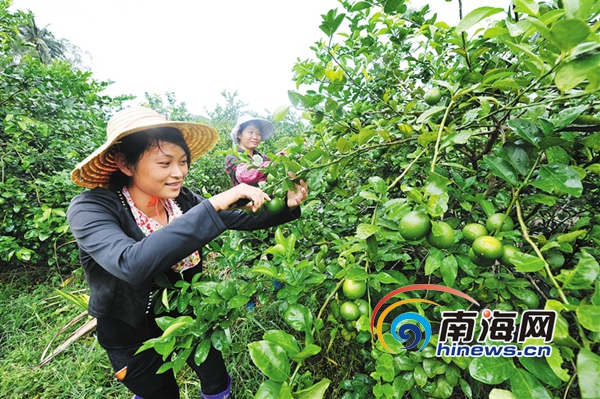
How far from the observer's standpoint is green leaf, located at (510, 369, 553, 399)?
0.48 metres

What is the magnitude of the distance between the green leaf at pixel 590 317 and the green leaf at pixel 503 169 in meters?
0.27

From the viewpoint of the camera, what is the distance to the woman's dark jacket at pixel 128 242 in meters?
0.90

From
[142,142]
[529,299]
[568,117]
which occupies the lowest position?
[529,299]

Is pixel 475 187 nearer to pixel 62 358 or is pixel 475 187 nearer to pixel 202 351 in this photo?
pixel 202 351

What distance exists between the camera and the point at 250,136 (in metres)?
3.20

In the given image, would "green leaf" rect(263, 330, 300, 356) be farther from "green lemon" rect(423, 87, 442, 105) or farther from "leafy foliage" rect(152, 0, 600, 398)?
"green lemon" rect(423, 87, 442, 105)

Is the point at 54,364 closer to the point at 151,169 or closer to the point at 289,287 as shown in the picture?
the point at 151,169

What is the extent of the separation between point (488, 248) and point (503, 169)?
20 centimetres

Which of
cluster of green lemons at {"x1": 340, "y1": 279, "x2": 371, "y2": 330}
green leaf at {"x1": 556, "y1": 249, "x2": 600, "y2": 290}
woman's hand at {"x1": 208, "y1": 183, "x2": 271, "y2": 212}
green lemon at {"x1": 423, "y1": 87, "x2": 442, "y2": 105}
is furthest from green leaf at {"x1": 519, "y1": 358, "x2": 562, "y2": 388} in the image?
woman's hand at {"x1": 208, "y1": 183, "x2": 271, "y2": 212}

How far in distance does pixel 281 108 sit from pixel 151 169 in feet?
2.22

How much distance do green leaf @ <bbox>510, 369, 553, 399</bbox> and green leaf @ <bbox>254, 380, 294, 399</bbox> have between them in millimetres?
393

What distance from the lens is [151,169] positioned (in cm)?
118

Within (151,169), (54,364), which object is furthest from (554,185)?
(54,364)

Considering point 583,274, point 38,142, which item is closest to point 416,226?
point 583,274
